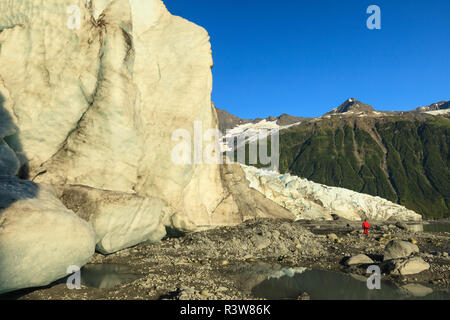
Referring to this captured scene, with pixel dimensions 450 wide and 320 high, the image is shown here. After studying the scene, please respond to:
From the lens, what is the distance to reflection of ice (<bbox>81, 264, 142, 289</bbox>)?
11.5 meters

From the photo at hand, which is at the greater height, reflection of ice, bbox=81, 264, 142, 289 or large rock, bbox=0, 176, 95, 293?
large rock, bbox=0, 176, 95, 293

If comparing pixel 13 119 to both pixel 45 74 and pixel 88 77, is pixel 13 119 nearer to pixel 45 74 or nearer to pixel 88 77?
pixel 45 74

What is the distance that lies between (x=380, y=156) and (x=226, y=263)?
6101 inches

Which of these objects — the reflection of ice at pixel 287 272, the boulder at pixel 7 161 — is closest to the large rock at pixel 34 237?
the boulder at pixel 7 161

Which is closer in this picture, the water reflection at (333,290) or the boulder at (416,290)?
the water reflection at (333,290)

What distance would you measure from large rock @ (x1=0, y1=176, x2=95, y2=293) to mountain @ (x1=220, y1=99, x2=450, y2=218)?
115 m

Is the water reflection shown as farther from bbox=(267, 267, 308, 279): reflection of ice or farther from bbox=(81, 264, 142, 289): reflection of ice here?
bbox=(81, 264, 142, 289): reflection of ice

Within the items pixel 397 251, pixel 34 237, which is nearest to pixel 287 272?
pixel 397 251

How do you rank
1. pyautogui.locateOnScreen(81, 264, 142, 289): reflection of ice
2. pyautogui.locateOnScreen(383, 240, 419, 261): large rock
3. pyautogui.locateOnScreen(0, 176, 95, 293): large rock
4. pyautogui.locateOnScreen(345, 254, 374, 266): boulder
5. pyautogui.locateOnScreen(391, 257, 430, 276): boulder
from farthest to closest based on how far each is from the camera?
pyautogui.locateOnScreen(383, 240, 419, 261): large rock, pyautogui.locateOnScreen(345, 254, 374, 266): boulder, pyautogui.locateOnScreen(391, 257, 430, 276): boulder, pyautogui.locateOnScreen(81, 264, 142, 289): reflection of ice, pyautogui.locateOnScreen(0, 176, 95, 293): large rock

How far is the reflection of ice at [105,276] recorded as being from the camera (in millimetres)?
11500

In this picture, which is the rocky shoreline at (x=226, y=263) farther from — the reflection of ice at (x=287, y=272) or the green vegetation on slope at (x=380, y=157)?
the green vegetation on slope at (x=380, y=157)

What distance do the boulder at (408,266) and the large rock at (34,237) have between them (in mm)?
13017

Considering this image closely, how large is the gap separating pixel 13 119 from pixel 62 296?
683cm

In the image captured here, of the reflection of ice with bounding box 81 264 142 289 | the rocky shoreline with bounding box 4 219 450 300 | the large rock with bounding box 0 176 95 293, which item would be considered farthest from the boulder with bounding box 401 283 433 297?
the large rock with bounding box 0 176 95 293
